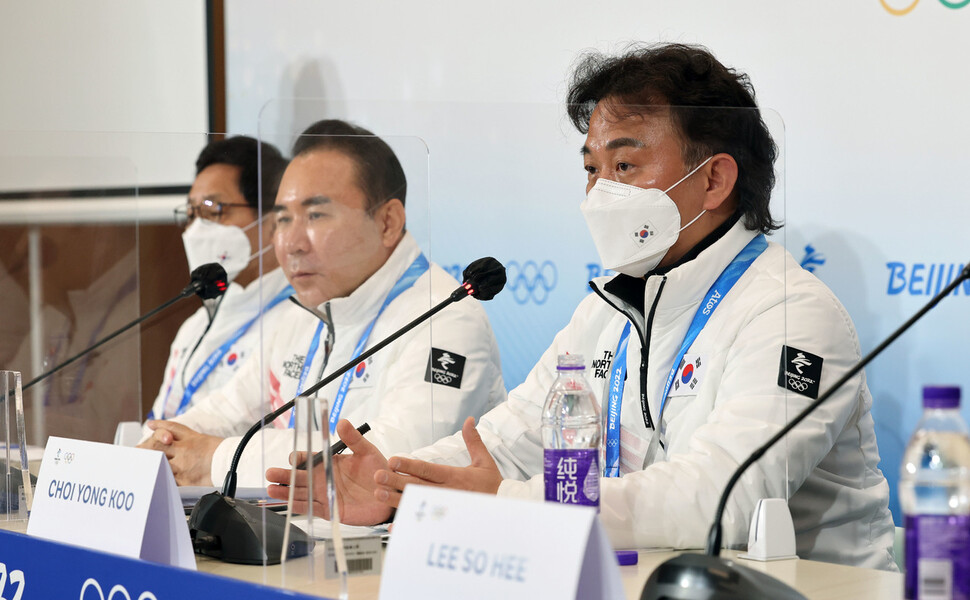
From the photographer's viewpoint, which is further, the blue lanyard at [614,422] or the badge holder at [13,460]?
the badge holder at [13,460]

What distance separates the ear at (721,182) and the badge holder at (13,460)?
1303mm

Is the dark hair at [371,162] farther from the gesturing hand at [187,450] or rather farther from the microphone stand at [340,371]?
the gesturing hand at [187,450]

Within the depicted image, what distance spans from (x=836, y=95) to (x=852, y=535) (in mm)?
1050

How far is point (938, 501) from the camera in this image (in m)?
1.03

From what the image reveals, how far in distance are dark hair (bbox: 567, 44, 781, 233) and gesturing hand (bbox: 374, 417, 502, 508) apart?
582 millimetres

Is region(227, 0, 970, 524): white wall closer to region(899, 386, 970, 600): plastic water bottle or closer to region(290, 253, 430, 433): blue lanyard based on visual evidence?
region(290, 253, 430, 433): blue lanyard

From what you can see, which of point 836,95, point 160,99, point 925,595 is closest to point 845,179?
point 836,95

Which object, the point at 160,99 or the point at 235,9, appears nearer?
the point at 235,9

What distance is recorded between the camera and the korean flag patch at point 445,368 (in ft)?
6.36

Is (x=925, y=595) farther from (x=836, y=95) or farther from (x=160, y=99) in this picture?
(x=160, y=99)

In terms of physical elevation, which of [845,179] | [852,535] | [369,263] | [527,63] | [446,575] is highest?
[527,63]

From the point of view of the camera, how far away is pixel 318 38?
3.71 meters

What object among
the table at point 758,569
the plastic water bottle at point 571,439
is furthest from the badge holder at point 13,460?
the plastic water bottle at point 571,439

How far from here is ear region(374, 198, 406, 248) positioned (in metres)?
1.77
